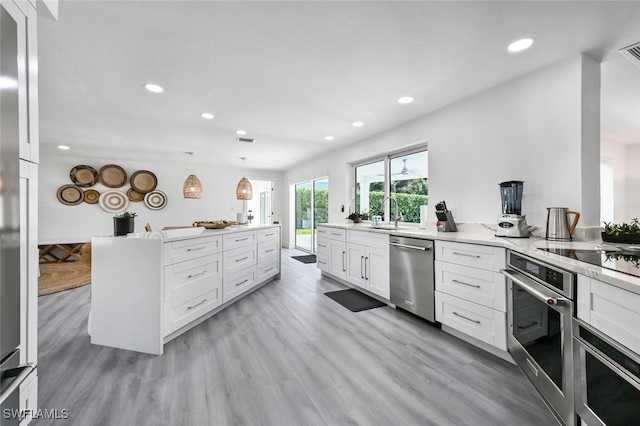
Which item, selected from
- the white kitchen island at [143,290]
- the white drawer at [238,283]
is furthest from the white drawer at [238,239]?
the white kitchen island at [143,290]

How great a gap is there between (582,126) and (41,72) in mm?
4339

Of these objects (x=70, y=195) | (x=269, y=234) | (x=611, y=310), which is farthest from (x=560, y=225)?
(x=70, y=195)

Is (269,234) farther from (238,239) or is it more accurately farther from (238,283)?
(238,283)

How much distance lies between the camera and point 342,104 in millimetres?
2861

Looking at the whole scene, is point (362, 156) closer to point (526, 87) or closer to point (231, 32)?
point (526, 87)

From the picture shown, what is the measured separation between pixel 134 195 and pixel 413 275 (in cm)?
639

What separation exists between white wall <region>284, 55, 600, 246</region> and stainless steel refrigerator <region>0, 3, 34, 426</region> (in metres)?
3.09

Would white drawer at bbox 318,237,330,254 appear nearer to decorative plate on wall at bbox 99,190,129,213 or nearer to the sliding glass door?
the sliding glass door

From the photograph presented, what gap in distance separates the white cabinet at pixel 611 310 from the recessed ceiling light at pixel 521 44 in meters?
1.62

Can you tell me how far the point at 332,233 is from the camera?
3979 mm

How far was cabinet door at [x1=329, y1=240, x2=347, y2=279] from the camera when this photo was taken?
145 inches

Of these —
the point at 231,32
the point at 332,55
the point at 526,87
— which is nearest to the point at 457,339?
the point at 526,87

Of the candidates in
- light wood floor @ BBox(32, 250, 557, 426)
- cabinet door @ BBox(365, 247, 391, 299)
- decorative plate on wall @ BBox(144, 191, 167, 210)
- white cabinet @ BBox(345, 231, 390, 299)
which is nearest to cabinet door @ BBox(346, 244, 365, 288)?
white cabinet @ BBox(345, 231, 390, 299)

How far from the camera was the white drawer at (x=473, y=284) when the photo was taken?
186 centimetres
